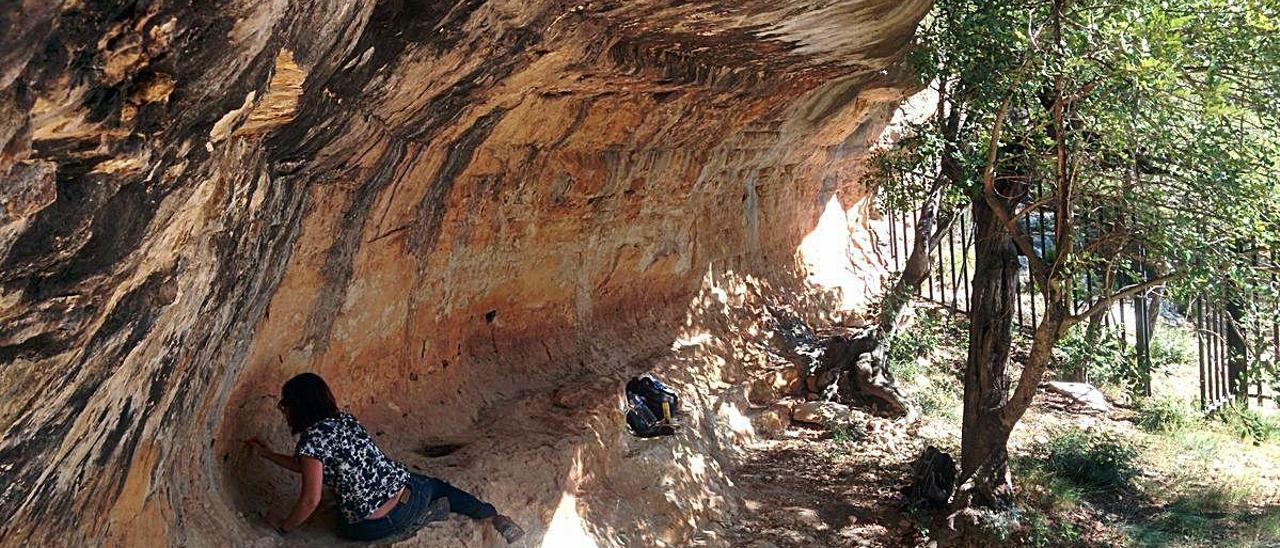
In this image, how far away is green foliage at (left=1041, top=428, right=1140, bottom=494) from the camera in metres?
7.25

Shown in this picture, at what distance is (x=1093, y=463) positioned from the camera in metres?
7.37

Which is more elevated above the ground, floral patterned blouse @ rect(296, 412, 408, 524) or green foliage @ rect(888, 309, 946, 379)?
floral patterned blouse @ rect(296, 412, 408, 524)

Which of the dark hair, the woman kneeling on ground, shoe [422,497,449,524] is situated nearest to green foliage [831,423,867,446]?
shoe [422,497,449,524]

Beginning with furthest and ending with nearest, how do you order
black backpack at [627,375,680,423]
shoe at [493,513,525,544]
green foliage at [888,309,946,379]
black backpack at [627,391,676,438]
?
green foliage at [888,309,946,379], black backpack at [627,375,680,423], black backpack at [627,391,676,438], shoe at [493,513,525,544]

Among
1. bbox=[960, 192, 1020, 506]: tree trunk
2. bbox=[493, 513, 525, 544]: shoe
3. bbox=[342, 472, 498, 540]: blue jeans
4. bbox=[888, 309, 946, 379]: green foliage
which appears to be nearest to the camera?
bbox=[342, 472, 498, 540]: blue jeans

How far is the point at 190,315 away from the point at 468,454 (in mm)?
2364

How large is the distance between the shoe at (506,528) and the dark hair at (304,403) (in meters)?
0.96

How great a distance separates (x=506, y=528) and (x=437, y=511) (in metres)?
0.37

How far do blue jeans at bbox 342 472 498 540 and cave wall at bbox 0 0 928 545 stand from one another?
385mm

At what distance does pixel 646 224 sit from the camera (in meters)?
7.82

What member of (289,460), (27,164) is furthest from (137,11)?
(289,460)

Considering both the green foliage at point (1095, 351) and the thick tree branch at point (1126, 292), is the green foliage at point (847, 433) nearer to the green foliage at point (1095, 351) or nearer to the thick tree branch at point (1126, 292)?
the green foliage at point (1095, 351)

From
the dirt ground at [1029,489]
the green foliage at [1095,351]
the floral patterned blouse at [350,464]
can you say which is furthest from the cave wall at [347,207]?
the green foliage at [1095,351]

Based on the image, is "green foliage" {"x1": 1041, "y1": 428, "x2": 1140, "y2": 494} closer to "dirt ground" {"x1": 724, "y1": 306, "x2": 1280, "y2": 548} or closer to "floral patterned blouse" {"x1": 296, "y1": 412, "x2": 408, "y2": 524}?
"dirt ground" {"x1": 724, "y1": 306, "x2": 1280, "y2": 548}
